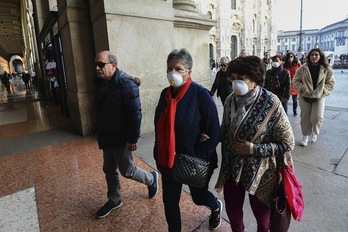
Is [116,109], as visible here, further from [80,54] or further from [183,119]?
[80,54]

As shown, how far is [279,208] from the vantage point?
171 centimetres

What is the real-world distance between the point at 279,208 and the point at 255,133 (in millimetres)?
549

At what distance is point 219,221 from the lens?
2369 mm

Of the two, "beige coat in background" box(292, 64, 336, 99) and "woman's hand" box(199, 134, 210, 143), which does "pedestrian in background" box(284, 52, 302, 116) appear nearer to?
"beige coat in background" box(292, 64, 336, 99)

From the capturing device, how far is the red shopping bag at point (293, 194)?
1.65m

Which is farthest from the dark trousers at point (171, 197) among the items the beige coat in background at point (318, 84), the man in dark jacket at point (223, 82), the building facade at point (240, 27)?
the building facade at point (240, 27)

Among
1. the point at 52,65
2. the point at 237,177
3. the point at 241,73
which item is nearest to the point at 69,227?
the point at 237,177

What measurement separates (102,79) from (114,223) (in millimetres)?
1522

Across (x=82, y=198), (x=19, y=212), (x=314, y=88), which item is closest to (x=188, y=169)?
(x=82, y=198)

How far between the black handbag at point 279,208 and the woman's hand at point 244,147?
0.24 meters

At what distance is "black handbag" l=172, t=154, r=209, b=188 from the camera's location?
187 cm

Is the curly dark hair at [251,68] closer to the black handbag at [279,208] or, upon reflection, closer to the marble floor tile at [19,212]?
the black handbag at [279,208]

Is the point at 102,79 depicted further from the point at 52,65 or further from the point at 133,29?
the point at 52,65

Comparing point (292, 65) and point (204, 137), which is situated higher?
point (292, 65)
